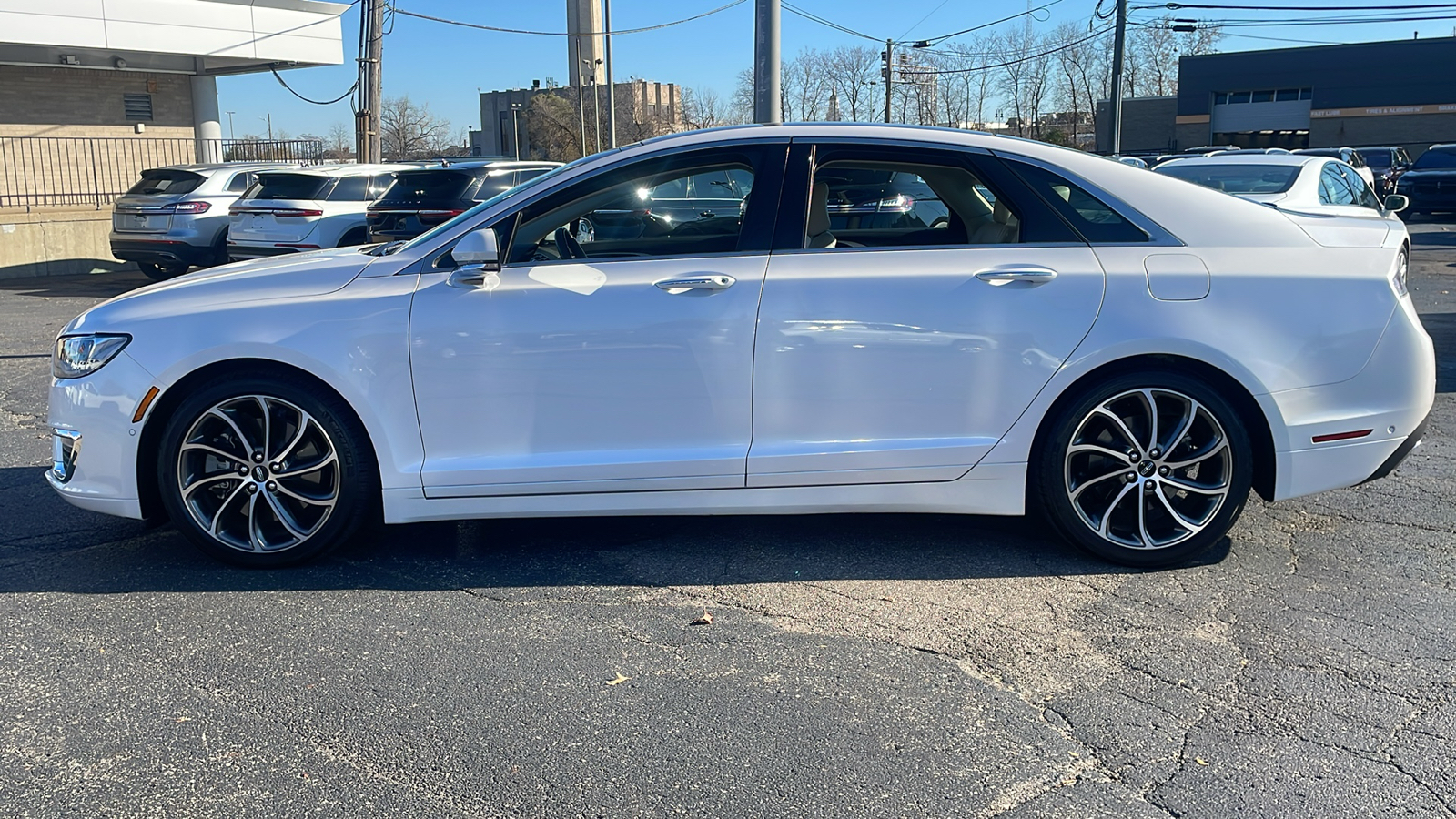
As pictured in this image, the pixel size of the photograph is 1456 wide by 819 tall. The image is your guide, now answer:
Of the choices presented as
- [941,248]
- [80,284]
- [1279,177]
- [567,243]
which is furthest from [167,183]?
[941,248]

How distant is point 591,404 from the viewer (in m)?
4.39


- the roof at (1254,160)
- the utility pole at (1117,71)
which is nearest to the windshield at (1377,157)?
the utility pole at (1117,71)

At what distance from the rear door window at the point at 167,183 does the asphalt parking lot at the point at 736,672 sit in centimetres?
1222

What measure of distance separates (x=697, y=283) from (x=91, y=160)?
2280cm

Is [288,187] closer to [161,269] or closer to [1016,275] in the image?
[161,269]

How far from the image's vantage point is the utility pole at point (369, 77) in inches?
828

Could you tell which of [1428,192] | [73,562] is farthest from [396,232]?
[1428,192]

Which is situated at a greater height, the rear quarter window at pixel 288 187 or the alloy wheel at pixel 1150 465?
the rear quarter window at pixel 288 187

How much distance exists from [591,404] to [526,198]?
0.83 m

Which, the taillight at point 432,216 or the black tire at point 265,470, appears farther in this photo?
the taillight at point 432,216

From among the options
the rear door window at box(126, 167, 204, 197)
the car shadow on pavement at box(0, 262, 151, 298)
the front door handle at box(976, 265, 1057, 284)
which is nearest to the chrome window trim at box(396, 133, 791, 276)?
the front door handle at box(976, 265, 1057, 284)

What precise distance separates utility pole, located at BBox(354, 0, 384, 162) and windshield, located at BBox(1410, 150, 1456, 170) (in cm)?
2243

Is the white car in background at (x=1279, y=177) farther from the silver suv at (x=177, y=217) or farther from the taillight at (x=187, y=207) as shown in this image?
the taillight at (x=187, y=207)

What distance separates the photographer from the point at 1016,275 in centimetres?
440
